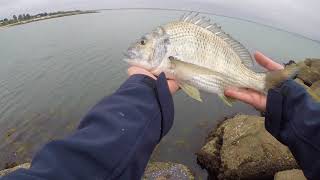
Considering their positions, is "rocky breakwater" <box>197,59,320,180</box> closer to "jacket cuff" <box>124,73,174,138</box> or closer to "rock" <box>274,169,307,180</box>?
"rock" <box>274,169,307,180</box>

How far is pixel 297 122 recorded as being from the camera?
318 cm

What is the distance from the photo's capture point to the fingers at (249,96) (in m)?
4.76

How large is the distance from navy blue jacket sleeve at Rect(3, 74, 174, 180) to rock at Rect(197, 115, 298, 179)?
1011 cm

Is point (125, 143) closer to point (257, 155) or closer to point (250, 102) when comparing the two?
point (250, 102)

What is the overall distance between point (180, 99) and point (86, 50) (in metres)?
31.7

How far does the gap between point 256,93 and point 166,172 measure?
29.8ft

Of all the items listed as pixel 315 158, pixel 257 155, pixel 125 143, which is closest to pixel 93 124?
pixel 125 143

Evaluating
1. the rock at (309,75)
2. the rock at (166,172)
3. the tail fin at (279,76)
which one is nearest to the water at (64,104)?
the rock at (166,172)

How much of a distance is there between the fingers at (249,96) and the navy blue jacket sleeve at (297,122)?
923mm

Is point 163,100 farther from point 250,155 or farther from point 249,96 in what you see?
point 250,155

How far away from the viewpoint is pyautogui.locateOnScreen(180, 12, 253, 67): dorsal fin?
213 inches

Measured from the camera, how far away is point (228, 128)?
49.4 feet

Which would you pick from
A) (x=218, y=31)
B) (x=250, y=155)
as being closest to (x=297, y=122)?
(x=218, y=31)

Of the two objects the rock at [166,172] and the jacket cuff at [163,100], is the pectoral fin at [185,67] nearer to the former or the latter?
the jacket cuff at [163,100]
